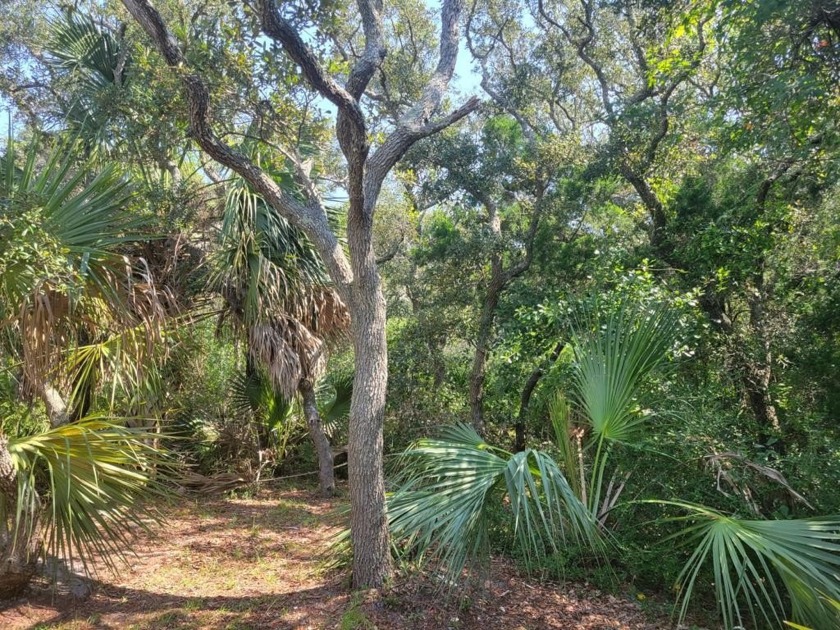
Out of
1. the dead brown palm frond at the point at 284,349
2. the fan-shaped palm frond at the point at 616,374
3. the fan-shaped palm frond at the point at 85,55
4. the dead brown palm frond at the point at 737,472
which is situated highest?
the fan-shaped palm frond at the point at 85,55

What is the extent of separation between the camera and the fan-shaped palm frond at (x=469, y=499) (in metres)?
2.90

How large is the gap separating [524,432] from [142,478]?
5571mm

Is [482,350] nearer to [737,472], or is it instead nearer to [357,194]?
[737,472]

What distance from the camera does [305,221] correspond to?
14.0ft

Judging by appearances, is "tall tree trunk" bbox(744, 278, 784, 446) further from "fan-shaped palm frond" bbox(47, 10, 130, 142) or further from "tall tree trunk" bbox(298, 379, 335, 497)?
"fan-shaped palm frond" bbox(47, 10, 130, 142)

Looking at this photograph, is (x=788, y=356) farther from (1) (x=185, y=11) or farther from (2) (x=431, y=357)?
(1) (x=185, y=11)

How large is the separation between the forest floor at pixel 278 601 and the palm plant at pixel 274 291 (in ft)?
7.09

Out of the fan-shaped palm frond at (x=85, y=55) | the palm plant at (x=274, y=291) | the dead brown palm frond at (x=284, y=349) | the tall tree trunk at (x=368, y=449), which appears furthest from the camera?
the dead brown palm frond at (x=284, y=349)

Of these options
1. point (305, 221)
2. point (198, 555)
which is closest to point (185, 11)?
point (305, 221)

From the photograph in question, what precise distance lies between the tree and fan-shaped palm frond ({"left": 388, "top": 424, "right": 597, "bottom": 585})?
287 mm

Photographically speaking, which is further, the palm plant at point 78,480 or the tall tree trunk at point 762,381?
A: the tall tree trunk at point 762,381

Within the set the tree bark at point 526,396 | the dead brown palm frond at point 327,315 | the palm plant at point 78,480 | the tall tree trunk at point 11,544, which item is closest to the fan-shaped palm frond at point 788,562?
the tree bark at point 526,396

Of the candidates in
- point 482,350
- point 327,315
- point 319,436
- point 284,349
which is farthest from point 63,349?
point 482,350

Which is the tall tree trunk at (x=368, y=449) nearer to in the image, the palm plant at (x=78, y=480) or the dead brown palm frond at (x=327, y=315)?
the palm plant at (x=78, y=480)
